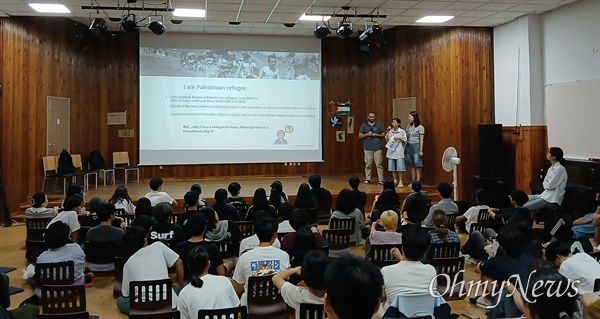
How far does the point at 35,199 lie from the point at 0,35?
4140mm

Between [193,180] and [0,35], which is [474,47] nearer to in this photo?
[193,180]

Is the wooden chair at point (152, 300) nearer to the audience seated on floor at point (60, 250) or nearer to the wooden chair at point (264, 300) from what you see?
the wooden chair at point (264, 300)

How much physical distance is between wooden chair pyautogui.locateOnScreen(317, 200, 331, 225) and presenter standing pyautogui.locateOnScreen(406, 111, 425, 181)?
329cm

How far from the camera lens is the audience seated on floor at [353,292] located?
4.75ft

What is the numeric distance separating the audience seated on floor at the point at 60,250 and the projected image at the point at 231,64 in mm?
7944

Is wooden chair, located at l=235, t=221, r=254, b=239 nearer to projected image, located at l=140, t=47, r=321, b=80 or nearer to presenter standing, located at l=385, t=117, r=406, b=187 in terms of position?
presenter standing, located at l=385, t=117, r=406, b=187

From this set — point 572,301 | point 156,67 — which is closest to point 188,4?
point 156,67

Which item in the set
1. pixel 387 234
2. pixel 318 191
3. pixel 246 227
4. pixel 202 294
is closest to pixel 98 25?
pixel 318 191

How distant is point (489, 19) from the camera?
8.88 m

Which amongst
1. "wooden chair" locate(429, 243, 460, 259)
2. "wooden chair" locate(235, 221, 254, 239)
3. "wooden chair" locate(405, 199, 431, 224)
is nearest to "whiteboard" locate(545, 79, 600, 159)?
"wooden chair" locate(405, 199, 431, 224)

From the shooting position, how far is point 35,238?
5426mm

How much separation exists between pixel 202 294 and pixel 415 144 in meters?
7.65

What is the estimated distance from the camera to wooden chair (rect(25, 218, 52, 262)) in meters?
5.20

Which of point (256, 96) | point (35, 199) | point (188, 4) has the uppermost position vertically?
point (188, 4)
